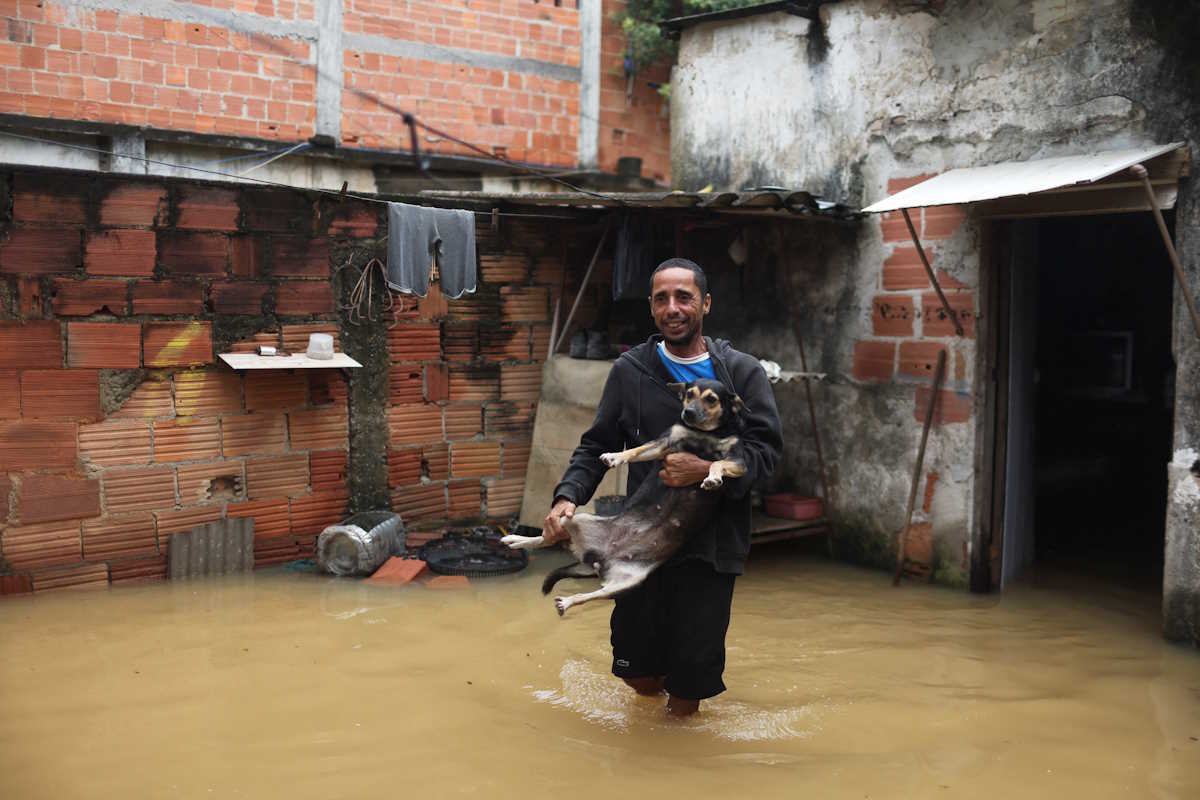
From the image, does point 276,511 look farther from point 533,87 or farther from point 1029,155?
point 533,87

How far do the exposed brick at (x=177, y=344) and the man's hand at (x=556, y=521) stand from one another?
Result: 3363mm

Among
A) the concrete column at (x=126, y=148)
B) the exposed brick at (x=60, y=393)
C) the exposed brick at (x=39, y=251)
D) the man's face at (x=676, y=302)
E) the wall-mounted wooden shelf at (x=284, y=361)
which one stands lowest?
the exposed brick at (x=60, y=393)

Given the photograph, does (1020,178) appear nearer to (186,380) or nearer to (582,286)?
(582,286)

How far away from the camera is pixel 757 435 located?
3.61 metres

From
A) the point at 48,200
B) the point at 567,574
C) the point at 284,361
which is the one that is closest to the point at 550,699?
the point at 567,574

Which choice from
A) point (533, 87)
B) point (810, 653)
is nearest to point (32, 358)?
point (810, 653)

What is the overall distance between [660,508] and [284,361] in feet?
10.7

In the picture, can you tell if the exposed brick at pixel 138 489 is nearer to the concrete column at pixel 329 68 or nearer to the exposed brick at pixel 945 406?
the exposed brick at pixel 945 406

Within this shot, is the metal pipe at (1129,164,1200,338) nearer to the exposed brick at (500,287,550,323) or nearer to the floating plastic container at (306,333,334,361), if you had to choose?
the exposed brick at (500,287,550,323)

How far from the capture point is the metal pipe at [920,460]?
20.4ft

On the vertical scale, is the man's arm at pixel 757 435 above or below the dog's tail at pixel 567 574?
above

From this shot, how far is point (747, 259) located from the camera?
741 centimetres

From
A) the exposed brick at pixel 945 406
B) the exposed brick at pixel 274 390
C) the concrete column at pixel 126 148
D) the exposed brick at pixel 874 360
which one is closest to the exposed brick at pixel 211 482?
the exposed brick at pixel 274 390

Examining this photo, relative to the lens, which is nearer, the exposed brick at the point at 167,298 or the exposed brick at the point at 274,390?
the exposed brick at the point at 167,298
